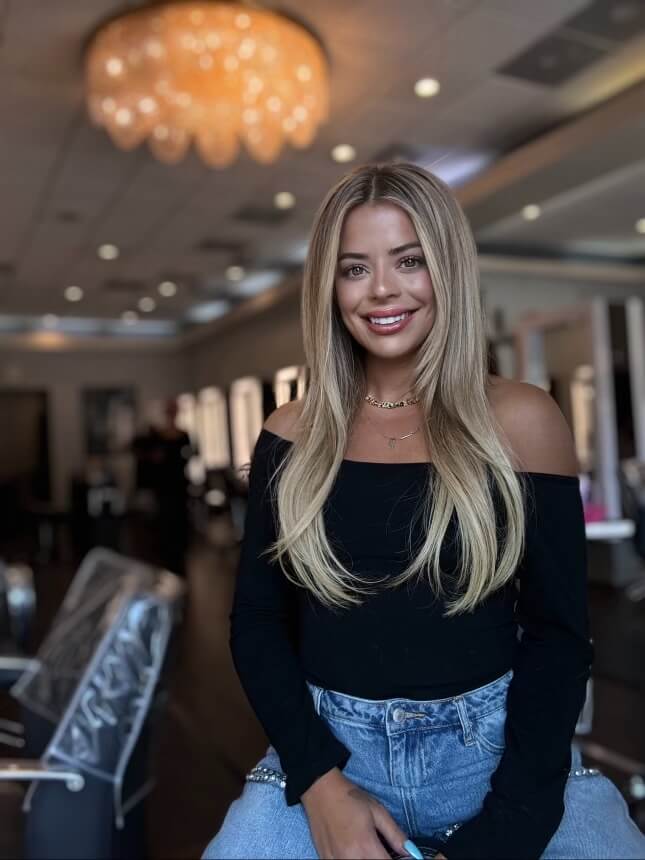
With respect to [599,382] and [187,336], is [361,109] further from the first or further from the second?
[187,336]

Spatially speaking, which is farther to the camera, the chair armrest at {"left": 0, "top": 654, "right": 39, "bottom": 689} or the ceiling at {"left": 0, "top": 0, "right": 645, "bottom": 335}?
the ceiling at {"left": 0, "top": 0, "right": 645, "bottom": 335}

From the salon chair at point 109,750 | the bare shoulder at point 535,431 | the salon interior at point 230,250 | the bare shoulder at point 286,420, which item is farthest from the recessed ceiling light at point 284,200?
the bare shoulder at point 535,431

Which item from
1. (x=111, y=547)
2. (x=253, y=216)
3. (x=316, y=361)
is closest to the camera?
(x=316, y=361)

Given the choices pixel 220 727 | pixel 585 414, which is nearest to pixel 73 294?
pixel 585 414

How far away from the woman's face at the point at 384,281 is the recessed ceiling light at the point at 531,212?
5.17 m

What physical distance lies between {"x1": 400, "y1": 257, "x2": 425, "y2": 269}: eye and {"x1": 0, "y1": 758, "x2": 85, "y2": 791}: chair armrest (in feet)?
3.71

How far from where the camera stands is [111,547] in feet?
26.2

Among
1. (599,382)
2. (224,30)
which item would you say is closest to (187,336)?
(599,382)

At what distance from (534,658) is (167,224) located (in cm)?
651

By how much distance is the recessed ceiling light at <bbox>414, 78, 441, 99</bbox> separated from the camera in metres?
4.23

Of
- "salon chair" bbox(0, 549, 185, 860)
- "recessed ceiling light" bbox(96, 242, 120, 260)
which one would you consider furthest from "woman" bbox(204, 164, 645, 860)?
"recessed ceiling light" bbox(96, 242, 120, 260)

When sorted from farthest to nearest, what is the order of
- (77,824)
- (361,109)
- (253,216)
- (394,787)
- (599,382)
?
(253,216) < (599,382) < (361,109) < (77,824) < (394,787)

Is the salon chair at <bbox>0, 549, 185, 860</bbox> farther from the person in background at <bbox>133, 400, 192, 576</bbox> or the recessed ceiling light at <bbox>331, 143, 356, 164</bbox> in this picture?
the person in background at <bbox>133, 400, 192, 576</bbox>

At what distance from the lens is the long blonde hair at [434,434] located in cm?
100
